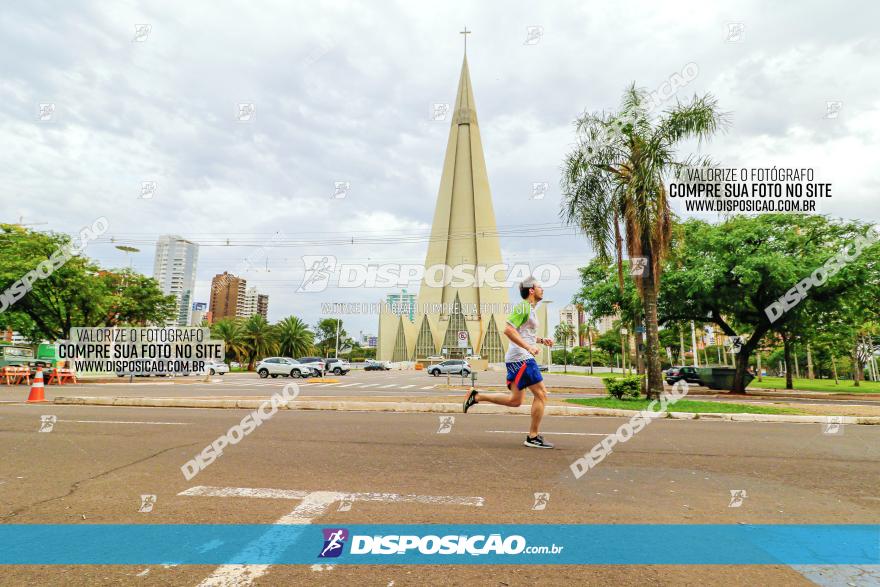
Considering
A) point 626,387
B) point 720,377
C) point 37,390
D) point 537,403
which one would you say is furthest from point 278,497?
point 720,377

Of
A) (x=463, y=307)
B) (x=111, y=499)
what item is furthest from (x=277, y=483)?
(x=463, y=307)

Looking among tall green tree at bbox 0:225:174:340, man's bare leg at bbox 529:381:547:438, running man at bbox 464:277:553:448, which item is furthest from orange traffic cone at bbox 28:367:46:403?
tall green tree at bbox 0:225:174:340

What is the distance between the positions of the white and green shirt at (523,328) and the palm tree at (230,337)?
52.4 m

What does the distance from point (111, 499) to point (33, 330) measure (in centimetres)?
3734

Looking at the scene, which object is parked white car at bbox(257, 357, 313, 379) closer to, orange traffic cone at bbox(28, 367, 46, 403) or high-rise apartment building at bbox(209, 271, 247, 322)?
orange traffic cone at bbox(28, 367, 46, 403)

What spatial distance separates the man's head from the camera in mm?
6059

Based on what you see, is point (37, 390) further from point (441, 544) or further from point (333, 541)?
point (441, 544)

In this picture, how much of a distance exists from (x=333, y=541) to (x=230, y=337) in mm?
54850

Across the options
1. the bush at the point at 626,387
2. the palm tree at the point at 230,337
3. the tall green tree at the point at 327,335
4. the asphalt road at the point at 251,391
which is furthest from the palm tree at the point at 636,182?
the tall green tree at the point at 327,335

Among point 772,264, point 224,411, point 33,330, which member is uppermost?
point 772,264

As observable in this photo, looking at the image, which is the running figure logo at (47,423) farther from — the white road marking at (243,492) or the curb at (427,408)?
the white road marking at (243,492)

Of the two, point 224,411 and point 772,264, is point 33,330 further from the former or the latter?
point 772,264

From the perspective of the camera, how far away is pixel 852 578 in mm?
2512

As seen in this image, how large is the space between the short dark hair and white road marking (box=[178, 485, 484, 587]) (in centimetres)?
299
